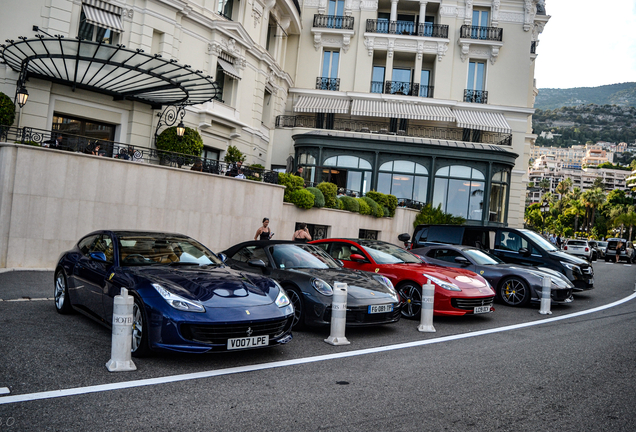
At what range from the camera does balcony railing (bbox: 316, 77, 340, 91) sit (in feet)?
106

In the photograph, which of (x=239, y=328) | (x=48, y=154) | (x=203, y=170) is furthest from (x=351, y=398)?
(x=203, y=170)

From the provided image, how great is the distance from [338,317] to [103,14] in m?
15.6

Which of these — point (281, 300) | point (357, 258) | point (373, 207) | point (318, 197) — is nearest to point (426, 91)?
point (373, 207)

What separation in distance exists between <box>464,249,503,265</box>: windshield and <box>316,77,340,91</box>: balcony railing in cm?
2223

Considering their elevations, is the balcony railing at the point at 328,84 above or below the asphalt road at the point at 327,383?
above

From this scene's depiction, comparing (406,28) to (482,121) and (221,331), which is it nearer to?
(482,121)

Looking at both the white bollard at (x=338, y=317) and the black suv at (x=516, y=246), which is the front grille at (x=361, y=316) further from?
the black suv at (x=516, y=246)

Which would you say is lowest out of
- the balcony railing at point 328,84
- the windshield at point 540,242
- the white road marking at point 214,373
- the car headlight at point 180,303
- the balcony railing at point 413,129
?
the white road marking at point 214,373

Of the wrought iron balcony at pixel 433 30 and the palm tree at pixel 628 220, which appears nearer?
the wrought iron balcony at pixel 433 30

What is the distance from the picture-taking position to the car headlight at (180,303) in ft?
17.0

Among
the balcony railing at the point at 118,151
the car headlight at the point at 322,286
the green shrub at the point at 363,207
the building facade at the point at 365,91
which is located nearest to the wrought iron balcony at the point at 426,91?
the building facade at the point at 365,91

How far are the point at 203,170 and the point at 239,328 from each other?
11160 mm

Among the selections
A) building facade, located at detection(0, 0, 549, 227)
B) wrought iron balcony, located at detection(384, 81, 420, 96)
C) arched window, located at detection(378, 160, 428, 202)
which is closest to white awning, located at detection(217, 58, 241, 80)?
building facade, located at detection(0, 0, 549, 227)

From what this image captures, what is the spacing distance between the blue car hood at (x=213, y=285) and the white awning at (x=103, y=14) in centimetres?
1430
